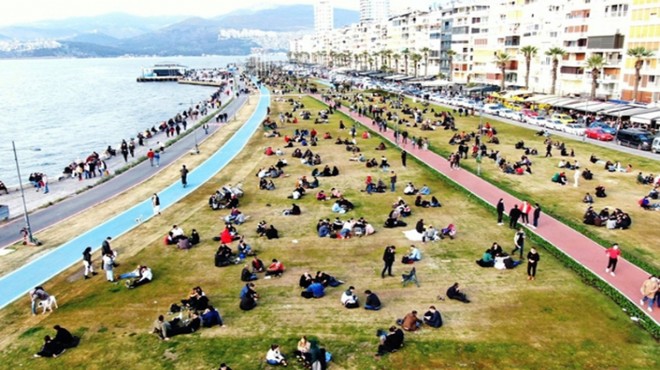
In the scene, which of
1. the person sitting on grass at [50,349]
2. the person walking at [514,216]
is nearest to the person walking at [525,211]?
the person walking at [514,216]

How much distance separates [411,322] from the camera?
1702 cm

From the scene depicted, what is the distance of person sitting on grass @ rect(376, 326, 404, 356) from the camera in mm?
15766

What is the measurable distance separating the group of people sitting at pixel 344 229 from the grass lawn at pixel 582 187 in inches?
394

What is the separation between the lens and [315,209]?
30.8 m

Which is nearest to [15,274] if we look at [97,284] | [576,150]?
[97,284]

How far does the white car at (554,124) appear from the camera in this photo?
193 ft

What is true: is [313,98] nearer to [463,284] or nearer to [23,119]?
[23,119]

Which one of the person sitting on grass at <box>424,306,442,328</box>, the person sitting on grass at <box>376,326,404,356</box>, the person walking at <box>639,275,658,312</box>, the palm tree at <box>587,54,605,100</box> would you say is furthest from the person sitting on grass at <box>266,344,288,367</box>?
the palm tree at <box>587,54,605,100</box>

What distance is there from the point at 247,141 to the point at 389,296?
39363mm

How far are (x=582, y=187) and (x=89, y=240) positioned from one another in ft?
98.3

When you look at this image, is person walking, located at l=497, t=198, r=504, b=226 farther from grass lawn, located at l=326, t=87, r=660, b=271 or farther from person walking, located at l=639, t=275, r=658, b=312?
person walking, located at l=639, t=275, r=658, b=312

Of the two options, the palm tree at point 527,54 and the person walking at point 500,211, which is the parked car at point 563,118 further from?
the person walking at point 500,211

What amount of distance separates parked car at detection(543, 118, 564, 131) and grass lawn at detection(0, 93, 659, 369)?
36.4m

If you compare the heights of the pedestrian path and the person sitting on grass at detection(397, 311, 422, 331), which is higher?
the person sitting on grass at detection(397, 311, 422, 331)
